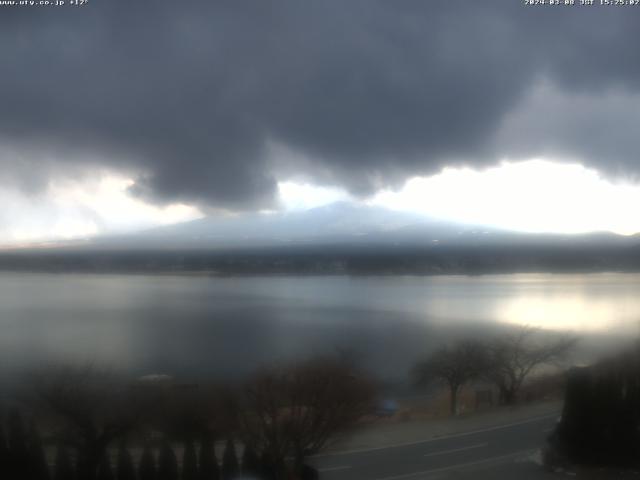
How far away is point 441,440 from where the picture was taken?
165 inches

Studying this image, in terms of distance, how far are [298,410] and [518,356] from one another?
2.65 meters

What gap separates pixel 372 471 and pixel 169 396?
1577mm

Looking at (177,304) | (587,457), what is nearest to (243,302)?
(177,304)

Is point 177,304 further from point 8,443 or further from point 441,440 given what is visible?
point 441,440

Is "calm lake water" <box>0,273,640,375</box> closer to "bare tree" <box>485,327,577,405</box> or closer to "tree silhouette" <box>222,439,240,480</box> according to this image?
"bare tree" <box>485,327,577,405</box>

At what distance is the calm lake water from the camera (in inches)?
205

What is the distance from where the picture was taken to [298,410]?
3816 millimetres

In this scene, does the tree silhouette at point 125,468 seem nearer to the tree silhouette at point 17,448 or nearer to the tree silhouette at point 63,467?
the tree silhouette at point 63,467

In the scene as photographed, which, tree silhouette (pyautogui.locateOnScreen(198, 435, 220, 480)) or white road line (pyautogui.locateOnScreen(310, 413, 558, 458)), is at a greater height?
tree silhouette (pyautogui.locateOnScreen(198, 435, 220, 480))

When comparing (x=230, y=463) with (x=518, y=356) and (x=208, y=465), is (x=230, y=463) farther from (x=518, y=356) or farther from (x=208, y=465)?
(x=518, y=356)

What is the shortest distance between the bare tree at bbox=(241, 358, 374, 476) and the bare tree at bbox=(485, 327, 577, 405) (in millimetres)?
1549

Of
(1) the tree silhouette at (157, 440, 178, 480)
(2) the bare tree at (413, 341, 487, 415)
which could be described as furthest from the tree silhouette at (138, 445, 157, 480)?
(2) the bare tree at (413, 341, 487, 415)

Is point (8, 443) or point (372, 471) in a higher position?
point (8, 443)

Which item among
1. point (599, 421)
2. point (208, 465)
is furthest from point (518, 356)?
point (208, 465)
